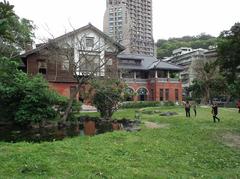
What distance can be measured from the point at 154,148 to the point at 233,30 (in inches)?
394

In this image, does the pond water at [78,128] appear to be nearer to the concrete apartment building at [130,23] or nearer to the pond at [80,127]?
the pond at [80,127]

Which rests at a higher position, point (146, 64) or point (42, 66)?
point (146, 64)

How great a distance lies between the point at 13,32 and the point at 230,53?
525 inches

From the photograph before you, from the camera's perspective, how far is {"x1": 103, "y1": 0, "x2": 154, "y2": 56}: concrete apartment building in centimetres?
3847

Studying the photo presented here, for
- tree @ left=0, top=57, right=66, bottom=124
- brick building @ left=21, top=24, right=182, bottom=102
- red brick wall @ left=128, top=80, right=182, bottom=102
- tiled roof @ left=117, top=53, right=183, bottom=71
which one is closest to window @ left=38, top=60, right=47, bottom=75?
brick building @ left=21, top=24, right=182, bottom=102

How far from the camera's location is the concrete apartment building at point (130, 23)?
38469mm

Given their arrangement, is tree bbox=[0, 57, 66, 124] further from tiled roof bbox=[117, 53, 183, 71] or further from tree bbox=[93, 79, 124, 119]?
tiled roof bbox=[117, 53, 183, 71]

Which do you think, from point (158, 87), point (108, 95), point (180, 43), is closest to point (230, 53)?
point (108, 95)

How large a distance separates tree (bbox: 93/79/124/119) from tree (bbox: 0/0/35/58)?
8292 mm

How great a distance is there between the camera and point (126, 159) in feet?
38.9

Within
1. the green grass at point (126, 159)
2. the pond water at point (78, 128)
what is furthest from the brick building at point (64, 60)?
the green grass at point (126, 159)

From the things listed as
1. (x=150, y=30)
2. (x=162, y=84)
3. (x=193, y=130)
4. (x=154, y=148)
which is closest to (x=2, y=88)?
(x=193, y=130)

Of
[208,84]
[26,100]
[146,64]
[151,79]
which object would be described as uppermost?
[146,64]

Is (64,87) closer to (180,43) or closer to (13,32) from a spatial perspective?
(13,32)
